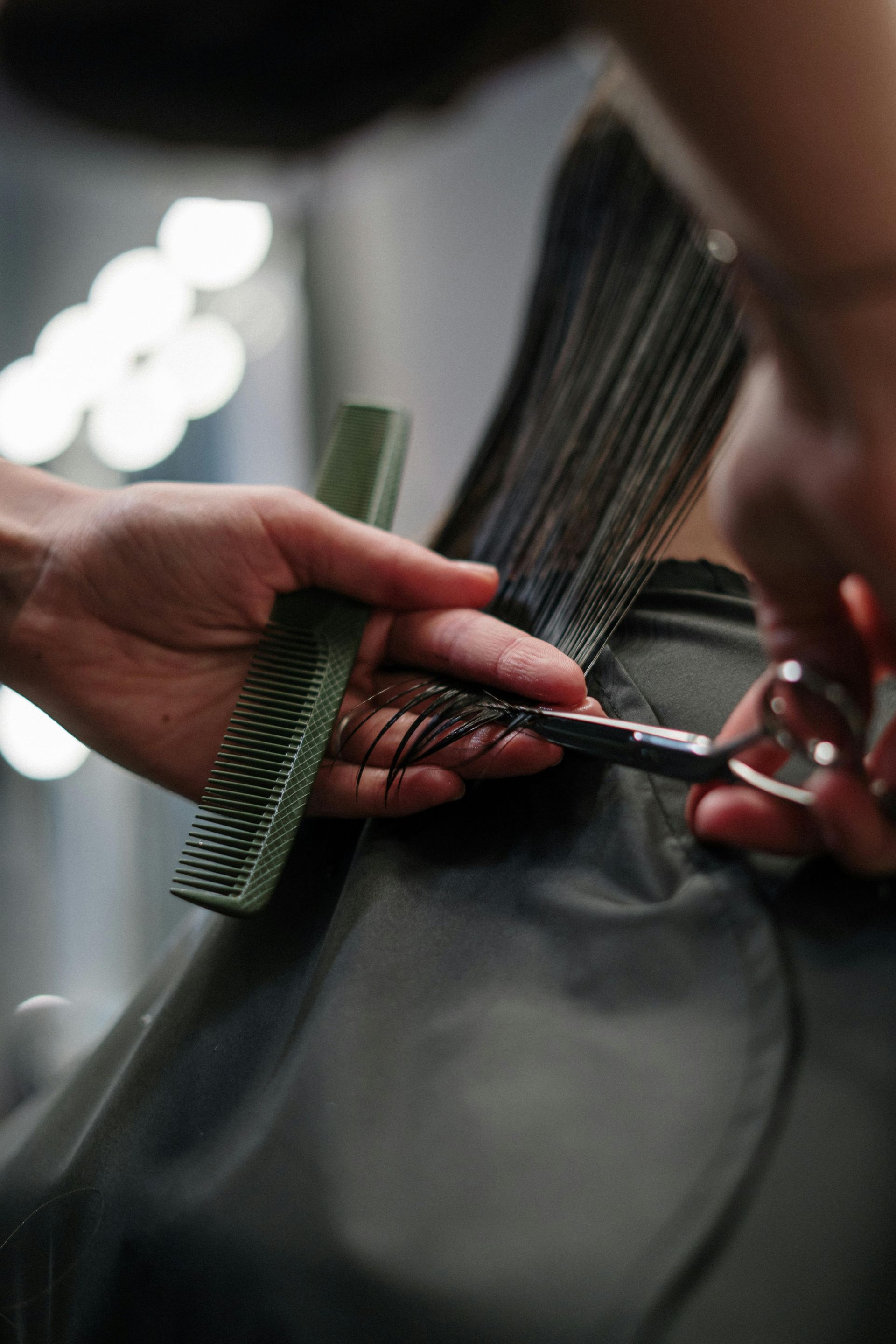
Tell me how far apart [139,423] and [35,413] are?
166 millimetres

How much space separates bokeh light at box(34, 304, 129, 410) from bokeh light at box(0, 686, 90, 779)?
607 millimetres

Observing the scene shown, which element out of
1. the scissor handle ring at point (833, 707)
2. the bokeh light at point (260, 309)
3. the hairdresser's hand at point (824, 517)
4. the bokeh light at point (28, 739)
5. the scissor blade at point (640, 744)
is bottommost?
the bokeh light at point (28, 739)

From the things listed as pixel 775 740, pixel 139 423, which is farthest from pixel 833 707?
pixel 139 423

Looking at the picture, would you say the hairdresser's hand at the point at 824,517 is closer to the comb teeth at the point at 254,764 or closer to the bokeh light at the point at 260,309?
the comb teeth at the point at 254,764

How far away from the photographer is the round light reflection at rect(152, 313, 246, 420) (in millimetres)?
1705

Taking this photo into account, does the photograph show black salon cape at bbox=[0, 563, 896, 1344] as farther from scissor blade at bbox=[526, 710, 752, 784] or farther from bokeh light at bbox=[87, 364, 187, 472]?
bokeh light at bbox=[87, 364, 187, 472]

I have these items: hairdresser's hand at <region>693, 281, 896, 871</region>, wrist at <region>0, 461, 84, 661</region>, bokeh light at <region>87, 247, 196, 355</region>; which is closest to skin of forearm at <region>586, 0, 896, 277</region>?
hairdresser's hand at <region>693, 281, 896, 871</region>

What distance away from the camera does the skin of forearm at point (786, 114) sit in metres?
0.30

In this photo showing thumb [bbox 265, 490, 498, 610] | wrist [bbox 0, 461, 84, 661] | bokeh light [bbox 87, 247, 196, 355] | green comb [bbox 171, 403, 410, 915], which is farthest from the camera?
bokeh light [bbox 87, 247, 196, 355]

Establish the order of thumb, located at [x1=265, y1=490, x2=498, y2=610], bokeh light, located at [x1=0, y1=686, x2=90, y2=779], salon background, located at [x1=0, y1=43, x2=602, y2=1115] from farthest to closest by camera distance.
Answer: salon background, located at [x1=0, y1=43, x2=602, y2=1115], bokeh light, located at [x1=0, y1=686, x2=90, y2=779], thumb, located at [x1=265, y1=490, x2=498, y2=610]

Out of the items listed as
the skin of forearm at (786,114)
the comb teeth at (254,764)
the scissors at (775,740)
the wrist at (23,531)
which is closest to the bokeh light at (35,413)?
the wrist at (23,531)

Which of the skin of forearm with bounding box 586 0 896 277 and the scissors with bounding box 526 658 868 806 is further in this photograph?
the scissors with bounding box 526 658 868 806

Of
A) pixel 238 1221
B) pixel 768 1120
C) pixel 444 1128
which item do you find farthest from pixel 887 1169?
pixel 238 1221

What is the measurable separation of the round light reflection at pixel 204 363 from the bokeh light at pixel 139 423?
0.8 inches
